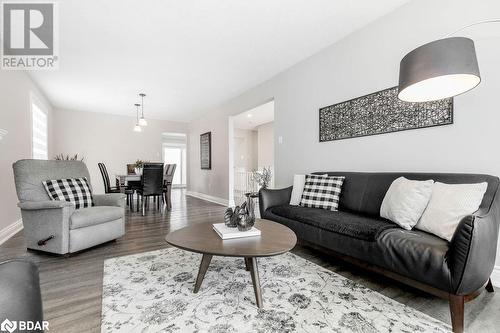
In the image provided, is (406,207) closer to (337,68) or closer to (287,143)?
(337,68)

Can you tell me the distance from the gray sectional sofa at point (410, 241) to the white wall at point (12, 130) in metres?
3.73

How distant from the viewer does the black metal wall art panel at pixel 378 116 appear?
220 centimetres

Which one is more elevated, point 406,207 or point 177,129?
point 177,129

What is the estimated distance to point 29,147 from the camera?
4051mm

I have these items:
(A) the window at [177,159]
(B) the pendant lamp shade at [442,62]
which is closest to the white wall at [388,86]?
(B) the pendant lamp shade at [442,62]

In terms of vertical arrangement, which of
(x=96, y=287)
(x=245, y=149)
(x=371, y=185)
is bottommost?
(x=96, y=287)

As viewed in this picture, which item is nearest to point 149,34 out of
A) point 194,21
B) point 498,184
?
point 194,21

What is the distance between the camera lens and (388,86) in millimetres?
2543

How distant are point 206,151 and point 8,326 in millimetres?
6302

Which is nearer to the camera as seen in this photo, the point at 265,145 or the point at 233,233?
the point at 233,233

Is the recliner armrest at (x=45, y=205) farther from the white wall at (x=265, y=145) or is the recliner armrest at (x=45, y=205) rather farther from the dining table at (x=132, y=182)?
the white wall at (x=265, y=145)

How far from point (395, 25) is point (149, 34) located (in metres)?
2.79

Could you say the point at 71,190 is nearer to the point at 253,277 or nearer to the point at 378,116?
the point at 253,277

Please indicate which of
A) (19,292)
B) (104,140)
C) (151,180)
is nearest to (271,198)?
(19,292)
